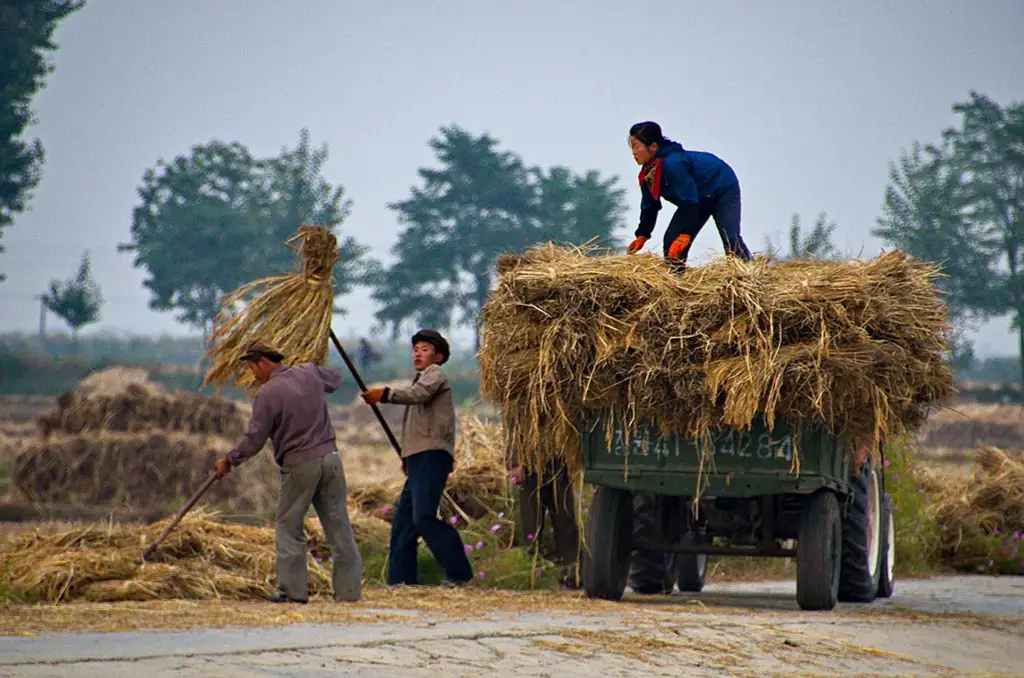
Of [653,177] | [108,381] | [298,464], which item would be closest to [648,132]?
[653,177]

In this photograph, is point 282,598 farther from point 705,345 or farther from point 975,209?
point 975,209

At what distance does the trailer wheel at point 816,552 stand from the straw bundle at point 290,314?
356 centimetres

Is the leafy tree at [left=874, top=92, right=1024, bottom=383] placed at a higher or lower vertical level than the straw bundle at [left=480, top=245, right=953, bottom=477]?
higher

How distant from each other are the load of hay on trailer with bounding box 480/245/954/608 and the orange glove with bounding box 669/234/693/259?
0.57 m

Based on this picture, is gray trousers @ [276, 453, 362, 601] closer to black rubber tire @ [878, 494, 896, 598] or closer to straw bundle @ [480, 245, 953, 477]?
straw bundle @ [480, 245, 953, 477]

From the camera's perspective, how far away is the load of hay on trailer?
9688 millimetres

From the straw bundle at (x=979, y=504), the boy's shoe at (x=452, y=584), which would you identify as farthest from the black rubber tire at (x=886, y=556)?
the straw bundle at (x=979, y=504)

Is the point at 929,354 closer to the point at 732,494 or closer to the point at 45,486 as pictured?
the point at 732,494

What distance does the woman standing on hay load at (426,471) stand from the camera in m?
11.2

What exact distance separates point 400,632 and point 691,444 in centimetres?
278

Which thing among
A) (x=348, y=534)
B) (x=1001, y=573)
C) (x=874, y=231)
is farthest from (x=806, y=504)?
(x=874, y=231)

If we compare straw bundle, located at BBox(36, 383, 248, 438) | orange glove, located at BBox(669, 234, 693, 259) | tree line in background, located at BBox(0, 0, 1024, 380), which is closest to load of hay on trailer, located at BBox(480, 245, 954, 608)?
orange glove, located at BBox(669, 234, 693, 259)

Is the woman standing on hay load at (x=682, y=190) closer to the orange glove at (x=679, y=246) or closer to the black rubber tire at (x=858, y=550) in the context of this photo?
the orange glove at (x=679, y=246)

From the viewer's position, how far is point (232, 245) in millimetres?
78062
